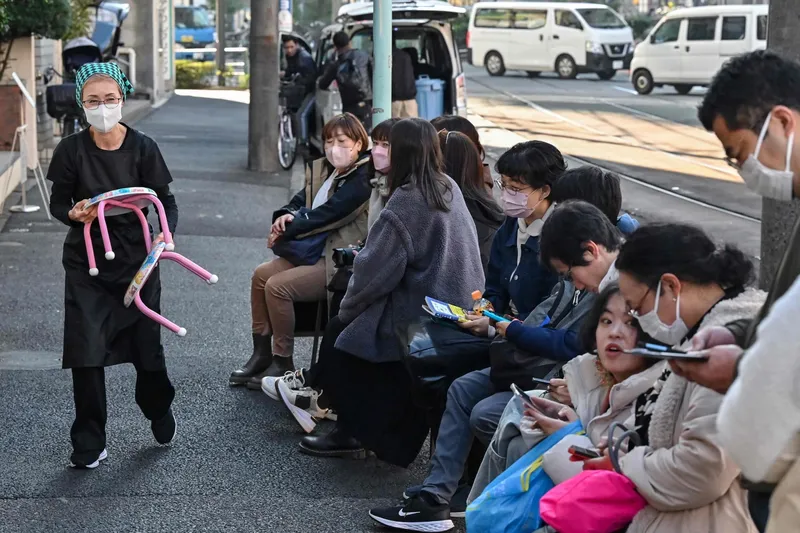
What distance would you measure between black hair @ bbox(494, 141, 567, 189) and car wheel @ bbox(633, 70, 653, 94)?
87.3ft

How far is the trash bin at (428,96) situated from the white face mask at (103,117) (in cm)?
1125

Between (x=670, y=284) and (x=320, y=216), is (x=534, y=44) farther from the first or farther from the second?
(x=670, y=284)

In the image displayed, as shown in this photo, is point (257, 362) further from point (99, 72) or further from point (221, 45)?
point (221, 45)

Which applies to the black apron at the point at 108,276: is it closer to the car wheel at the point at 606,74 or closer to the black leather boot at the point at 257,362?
the black leather boot at the point at 257,362

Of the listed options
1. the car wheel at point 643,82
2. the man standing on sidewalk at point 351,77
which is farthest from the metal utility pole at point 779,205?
the car wheel at point 643,82

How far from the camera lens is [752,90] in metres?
2.74

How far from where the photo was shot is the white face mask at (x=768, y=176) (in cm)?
263

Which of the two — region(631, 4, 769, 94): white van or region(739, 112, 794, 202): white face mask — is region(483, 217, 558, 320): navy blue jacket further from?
region(631, 4, 769, 94): white van

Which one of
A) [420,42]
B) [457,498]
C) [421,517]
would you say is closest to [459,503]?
[457,498]

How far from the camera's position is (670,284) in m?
3.06

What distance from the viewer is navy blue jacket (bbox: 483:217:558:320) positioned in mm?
4930

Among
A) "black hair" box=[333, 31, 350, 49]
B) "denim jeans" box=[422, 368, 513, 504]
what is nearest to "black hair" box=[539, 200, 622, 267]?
"denim jeans" box=[422, 368, 513, 504]

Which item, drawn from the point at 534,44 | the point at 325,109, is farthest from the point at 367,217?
the point at 534,44

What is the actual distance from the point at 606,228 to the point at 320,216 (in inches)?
99.8
